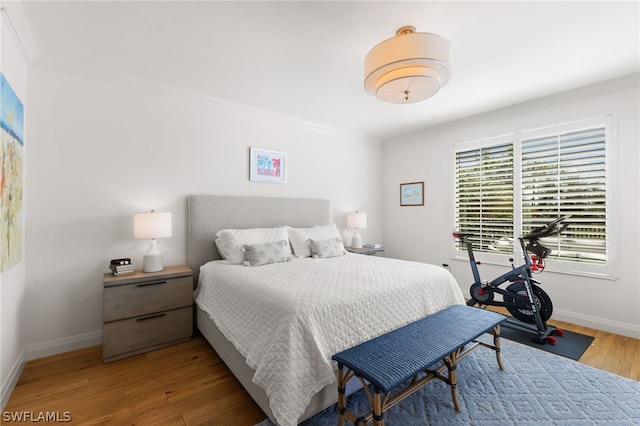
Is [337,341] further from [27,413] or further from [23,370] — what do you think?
[23,370]

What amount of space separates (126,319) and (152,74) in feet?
7.58

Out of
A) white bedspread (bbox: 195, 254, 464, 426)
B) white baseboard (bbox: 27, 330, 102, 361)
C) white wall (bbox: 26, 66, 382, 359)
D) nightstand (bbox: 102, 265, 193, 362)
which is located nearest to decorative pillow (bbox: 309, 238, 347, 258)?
white bedspread (bbox: 195, 254, 464, 426)

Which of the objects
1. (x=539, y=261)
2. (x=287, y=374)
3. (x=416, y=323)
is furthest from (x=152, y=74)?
(x=539, y=261)

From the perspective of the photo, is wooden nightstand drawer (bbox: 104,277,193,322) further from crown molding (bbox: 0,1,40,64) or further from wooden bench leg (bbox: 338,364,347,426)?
crown molding (bbox: 0,1,40,64)

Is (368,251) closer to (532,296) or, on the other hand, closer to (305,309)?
(532,296)

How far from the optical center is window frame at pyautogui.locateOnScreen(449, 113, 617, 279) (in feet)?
9.69

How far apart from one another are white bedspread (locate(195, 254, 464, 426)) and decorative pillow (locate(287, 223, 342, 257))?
64 centimetres

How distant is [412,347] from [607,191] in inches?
118

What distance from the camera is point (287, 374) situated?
1515mm

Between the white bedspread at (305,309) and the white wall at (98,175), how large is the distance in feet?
3.29

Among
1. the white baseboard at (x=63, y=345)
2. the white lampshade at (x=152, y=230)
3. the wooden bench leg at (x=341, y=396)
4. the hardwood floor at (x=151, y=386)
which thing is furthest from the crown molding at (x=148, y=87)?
the wooden bench leg at (x=341, y=396)

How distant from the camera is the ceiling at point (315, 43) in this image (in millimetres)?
1916

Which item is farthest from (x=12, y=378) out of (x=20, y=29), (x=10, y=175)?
(x=20, y=29)

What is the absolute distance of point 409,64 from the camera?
1.90 metres
